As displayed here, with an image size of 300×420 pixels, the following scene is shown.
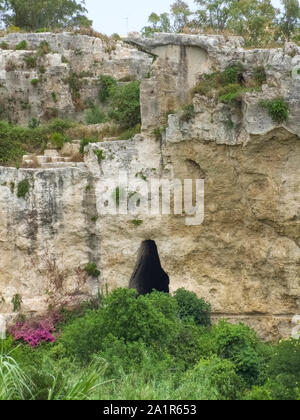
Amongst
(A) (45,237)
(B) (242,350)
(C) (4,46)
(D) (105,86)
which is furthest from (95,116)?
(B) (242,350)

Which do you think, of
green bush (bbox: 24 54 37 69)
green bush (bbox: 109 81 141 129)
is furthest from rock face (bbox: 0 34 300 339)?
green bush (bbox: 24 54 37 69)

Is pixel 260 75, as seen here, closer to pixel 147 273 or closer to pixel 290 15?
pixel 147 273

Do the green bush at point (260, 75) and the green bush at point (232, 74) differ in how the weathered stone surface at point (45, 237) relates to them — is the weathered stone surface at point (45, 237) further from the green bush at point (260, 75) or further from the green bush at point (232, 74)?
the green bush at point (260, 75)

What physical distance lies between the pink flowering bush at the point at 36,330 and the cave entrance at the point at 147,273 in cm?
323

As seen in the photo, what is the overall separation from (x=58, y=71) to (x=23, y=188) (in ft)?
31.5

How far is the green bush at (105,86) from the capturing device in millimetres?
33781

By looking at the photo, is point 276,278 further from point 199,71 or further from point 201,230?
point 199,71

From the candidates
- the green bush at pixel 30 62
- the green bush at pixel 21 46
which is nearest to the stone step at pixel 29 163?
the green bush at pixel 30 62

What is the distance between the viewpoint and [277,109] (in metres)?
23.4

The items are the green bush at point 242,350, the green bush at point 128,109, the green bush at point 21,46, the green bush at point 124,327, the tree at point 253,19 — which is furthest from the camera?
the tree at point 253,19

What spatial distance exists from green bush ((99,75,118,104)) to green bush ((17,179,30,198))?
31.0ft

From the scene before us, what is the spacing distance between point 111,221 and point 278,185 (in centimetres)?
573

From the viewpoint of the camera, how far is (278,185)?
80.1 ft
